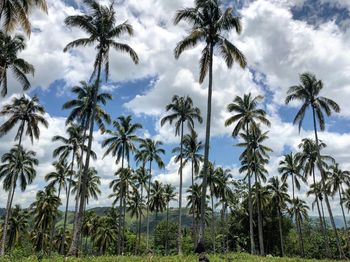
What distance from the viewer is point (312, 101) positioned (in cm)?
3884

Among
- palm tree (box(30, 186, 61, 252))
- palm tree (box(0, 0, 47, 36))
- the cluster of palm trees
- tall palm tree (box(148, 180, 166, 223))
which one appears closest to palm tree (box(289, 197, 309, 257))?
the cluster of palm trees

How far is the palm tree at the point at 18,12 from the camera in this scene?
21.2m

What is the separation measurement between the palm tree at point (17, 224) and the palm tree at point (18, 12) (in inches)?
1996

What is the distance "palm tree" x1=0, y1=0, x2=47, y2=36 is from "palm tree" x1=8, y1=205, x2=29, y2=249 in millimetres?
50702

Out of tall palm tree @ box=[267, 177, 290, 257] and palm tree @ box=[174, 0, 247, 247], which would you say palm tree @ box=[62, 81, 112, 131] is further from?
tall palm tree @ box=[267, 177, 290, 257]

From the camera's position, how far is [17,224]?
62.9 m

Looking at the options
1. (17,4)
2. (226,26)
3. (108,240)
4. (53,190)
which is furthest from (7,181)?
(226,26)

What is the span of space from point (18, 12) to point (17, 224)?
51.8 metres

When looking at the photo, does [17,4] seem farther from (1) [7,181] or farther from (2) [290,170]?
(2) [290,170]

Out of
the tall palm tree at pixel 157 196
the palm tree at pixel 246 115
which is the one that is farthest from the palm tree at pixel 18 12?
the tall palm tree at pixel 157 196

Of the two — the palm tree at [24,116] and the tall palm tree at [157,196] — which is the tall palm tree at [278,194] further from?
the palm tree at [24,116]

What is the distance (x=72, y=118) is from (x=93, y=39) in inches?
480

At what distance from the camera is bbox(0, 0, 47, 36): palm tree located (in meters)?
21.2

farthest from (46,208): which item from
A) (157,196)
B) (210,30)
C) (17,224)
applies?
(210,30)
